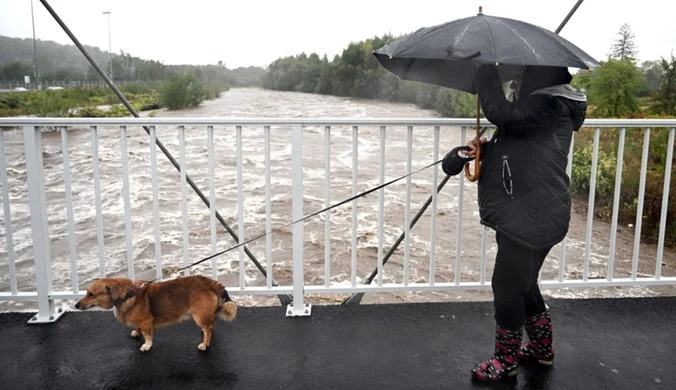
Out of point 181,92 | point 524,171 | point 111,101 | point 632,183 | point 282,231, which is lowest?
point 282,231

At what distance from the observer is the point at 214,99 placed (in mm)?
34250

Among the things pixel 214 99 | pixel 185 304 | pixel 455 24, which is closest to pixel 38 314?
pixel 185 304

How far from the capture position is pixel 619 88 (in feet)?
40.5

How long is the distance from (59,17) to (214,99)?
3240cm

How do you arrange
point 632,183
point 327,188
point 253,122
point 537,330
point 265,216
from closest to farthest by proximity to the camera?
1. point 537,330
2. point 253,122
3. point 327,188
4. point 265,216
5. point 632,183

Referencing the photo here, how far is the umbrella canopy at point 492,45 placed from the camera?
1808 mm

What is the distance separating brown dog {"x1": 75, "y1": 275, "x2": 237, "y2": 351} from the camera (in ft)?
8.25

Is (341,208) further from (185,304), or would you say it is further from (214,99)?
(214,99)

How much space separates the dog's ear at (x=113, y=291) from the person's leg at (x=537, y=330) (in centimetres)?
183

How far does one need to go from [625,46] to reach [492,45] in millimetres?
11736

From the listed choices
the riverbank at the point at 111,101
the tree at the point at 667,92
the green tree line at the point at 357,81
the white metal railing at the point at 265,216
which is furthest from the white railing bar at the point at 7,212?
the riverbank at the point at 111,101

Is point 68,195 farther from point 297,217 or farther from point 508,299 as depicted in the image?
point 508,299

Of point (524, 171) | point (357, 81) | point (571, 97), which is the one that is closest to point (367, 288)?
point (524, 171)

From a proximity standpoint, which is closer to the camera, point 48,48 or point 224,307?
point 224,307
